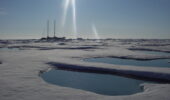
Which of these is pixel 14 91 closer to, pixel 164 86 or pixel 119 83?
pixel 119 83

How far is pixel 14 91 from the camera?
770 centimetres

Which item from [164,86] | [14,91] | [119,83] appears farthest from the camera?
[119,83]

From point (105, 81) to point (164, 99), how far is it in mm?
4543

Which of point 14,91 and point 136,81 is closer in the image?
point 14,91

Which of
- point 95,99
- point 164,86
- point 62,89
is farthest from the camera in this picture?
point 164,86

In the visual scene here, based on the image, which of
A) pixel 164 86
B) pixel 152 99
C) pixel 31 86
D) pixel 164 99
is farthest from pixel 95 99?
pixel 164 86

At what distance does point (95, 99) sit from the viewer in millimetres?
6961

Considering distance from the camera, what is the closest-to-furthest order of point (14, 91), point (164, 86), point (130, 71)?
point (14, 91)
point (164, 86)
point (130, 71)

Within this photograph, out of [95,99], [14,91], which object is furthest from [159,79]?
[14,91]

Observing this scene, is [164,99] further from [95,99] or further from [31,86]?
[31,86]

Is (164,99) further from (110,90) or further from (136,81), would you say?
(136,81)

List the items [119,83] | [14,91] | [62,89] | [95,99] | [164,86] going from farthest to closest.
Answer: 1. [119,83]
2. [164,86]
3. [62,89]
4. [14,91]
5. [95,99]

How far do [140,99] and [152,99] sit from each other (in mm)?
434

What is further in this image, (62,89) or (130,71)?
(130,71)
